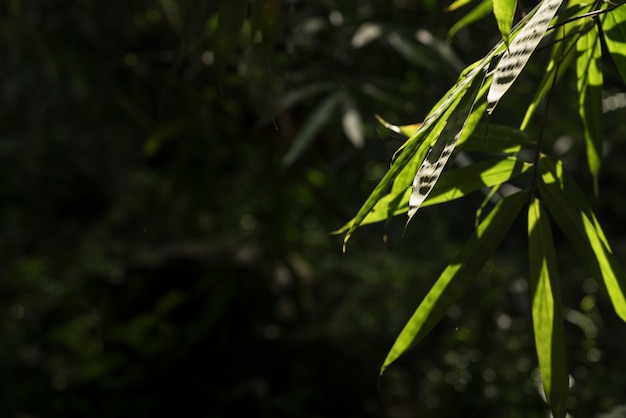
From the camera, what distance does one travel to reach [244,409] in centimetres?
167

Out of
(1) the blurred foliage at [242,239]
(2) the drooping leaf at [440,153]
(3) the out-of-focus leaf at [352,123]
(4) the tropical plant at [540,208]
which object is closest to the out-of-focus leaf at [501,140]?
(4) the tropical plant at [540,208]

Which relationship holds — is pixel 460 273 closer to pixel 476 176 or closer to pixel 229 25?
pixel 476 176

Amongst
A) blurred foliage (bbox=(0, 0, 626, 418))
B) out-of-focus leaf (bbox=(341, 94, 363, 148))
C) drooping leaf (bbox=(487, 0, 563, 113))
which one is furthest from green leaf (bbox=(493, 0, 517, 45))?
out-of-focus leaf (bbox=(341, 94, 363, 148))

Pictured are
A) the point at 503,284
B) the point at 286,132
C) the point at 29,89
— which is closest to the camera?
the point at 503,284

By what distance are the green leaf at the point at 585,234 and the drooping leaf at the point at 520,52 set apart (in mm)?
146

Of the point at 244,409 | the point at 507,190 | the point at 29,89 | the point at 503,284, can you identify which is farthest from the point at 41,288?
the point at 507,190

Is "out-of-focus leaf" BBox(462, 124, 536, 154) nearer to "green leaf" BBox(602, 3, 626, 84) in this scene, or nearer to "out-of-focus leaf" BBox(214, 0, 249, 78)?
"green leaf" BBox(602, 3, 626, 84)

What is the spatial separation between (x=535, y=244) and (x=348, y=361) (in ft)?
4.22

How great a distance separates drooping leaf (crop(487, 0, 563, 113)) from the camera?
37cm

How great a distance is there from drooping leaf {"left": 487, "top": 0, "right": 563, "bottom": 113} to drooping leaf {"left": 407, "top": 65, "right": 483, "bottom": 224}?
21 mm

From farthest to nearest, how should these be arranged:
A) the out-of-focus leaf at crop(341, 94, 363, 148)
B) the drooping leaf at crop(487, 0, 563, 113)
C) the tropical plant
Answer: the out-of-focus leaf at crop(341, 94, 363, 148), the tropical plant, the drooping leaf at crop(487, 0, 563, 113)

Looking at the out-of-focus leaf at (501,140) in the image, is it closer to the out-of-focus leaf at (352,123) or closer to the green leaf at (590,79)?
the green leaf at (590,79)

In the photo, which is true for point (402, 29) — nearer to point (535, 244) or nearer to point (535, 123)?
point (535, 123)

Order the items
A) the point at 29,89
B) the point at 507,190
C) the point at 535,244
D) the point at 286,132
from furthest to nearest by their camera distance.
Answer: the point at 29,89 < the point at 286,132 < the point at 507,190 < the point at 535,244
